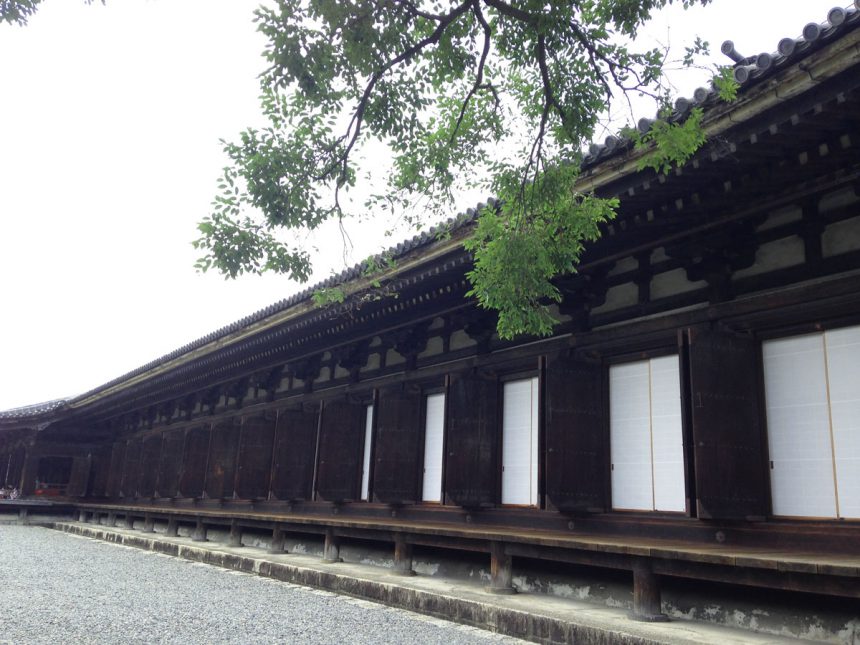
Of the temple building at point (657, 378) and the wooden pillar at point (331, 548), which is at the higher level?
the temple building at point (657, 378)

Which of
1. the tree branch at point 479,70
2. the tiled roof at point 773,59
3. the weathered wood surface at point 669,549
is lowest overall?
the weathered wood surface at point 669,549

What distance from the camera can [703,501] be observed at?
19.4ft

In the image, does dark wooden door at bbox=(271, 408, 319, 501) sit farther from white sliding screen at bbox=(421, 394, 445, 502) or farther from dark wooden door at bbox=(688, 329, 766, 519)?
dark wooden door at bbox=(688, 329, 766, 519)

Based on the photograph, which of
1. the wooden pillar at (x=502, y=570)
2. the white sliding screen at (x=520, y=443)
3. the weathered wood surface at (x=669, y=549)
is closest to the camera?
the weathered wood surface at (x=669, y=549)

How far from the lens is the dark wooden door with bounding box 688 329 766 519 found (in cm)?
589

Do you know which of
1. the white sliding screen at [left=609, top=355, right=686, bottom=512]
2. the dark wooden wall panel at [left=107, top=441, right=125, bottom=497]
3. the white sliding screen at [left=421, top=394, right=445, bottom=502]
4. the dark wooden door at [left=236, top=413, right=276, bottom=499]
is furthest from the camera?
the dark wooden wall panel at [left=107, top=441, right=125, bottom=497]

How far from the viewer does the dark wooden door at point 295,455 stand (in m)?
12.9

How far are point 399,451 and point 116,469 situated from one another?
18.3 meters

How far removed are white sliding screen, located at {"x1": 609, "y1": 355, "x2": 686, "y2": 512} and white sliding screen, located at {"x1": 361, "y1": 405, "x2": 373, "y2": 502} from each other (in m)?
5.06

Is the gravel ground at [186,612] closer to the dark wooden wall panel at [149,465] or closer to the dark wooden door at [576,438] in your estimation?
the dark wooden door at [576,438]

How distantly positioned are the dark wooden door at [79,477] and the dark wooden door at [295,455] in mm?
18361

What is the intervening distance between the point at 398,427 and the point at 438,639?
15.2 feet

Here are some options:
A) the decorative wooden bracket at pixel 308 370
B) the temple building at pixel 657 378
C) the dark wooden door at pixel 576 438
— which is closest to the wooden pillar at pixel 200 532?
the temple building at pixel 657 378

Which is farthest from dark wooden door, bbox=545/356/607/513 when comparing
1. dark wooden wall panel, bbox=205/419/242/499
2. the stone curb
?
dark wooden wall panel, bbox=205/419/242/499
